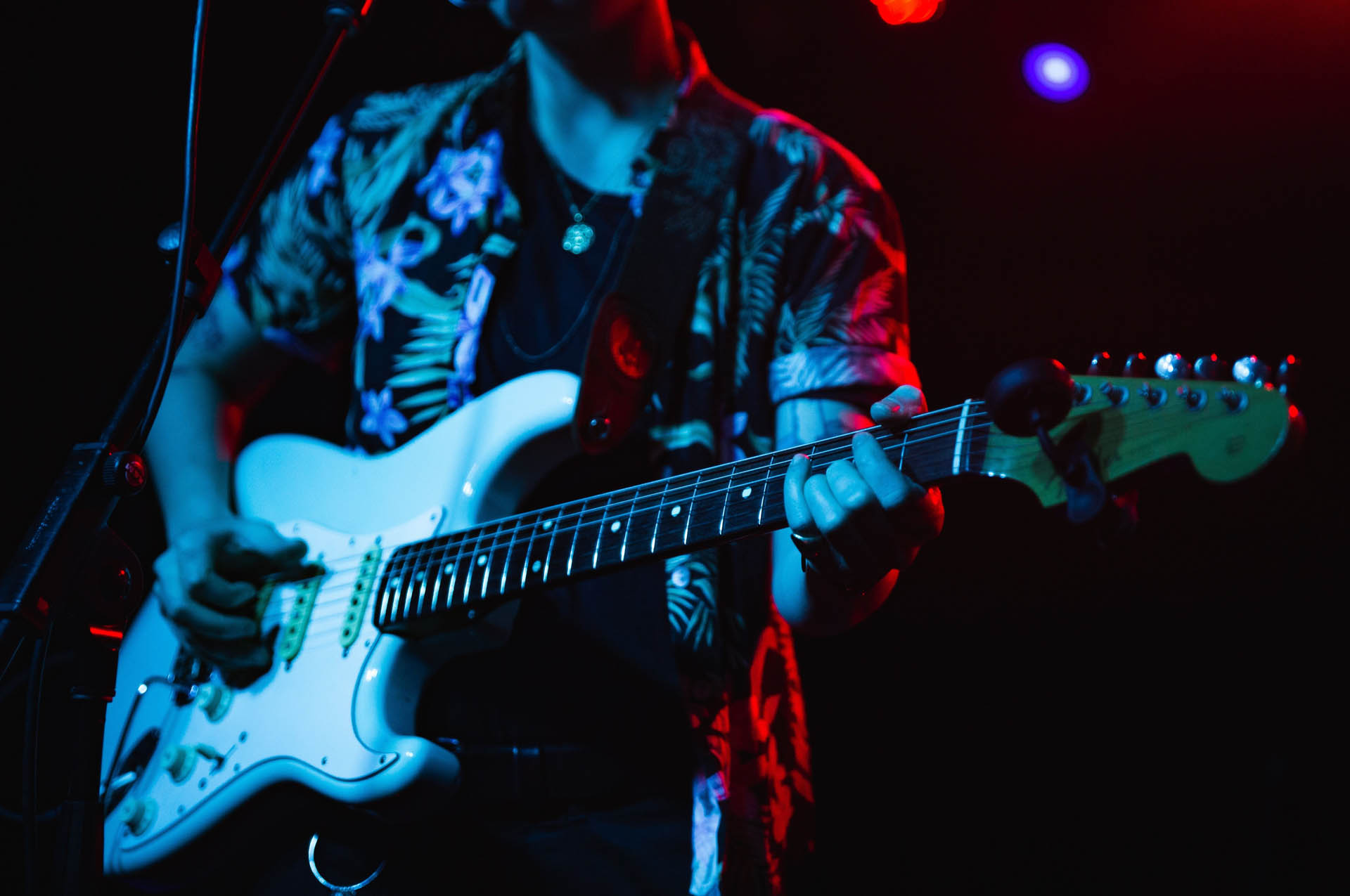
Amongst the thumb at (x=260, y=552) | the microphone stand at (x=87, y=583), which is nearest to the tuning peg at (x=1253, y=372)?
the microphone stand at (x=87, y=583)

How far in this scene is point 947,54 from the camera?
6.17 ft

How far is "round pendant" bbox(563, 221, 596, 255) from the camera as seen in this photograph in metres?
1.47

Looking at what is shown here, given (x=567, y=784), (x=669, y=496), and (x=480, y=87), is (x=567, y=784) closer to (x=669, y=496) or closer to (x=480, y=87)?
(x=669, y=496)

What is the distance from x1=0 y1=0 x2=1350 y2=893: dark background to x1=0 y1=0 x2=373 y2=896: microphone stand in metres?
0.82

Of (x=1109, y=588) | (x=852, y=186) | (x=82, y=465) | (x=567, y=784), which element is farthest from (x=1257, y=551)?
(x=82, y=465)

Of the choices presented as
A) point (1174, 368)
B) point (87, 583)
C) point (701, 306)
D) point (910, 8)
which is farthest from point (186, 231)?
point (910, 8)

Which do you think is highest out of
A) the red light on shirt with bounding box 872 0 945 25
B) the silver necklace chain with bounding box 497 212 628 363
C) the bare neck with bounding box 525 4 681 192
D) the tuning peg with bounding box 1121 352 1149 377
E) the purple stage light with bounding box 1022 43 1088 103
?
the purple stage light with bounding box 1022 43 1088 103

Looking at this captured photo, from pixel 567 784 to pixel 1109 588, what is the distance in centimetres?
114

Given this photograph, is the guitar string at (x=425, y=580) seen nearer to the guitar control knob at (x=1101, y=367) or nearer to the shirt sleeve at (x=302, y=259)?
the guitar control knob at (x=1101, y=367)

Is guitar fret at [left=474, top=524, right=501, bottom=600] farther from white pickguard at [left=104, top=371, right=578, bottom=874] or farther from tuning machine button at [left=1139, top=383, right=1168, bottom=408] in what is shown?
tuning machine button at [left=1139, top=383, right=1168, bottom=408]

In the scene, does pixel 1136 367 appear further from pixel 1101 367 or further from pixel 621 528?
pixel 621 528

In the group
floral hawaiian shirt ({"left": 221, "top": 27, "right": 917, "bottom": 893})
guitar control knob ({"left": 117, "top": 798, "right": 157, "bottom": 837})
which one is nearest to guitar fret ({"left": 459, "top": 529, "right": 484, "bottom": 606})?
floral hawaiian shirt ({"left": 221, "top": 27, "right": 917, "bottom": 893})

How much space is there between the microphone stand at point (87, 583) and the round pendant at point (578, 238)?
2.06 feet

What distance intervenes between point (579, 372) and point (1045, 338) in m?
1.03
